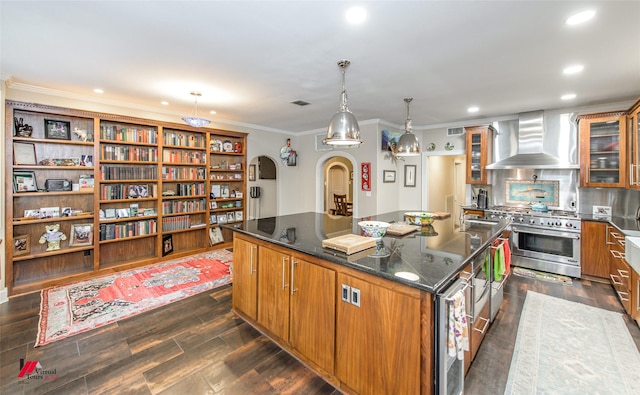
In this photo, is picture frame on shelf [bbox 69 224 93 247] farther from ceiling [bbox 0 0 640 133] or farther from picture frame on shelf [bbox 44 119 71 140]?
ceiling [bbox 0 0 640 133]

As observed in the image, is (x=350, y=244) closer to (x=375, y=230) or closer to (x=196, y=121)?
(x=375, y=230)

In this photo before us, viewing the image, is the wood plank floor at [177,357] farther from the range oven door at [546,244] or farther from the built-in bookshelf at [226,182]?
the built-in bookshelf at [226,182]

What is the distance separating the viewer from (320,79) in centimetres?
313

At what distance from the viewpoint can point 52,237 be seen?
3.66 m

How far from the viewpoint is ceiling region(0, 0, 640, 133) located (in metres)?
1.86

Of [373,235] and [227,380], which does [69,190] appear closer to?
[227,380]

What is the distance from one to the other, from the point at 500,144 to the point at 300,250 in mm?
4661

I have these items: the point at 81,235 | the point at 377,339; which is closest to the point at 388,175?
the point at 377,339

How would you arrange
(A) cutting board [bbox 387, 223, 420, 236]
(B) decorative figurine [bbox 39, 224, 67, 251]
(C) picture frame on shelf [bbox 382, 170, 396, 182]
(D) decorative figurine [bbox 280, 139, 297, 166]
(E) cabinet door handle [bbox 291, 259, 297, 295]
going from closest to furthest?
(E) cabinet door handle [bbox 291, 259, 297, 295]
(A) cutting board [bbox 387, 223, 420, 236]
(B) decorative figurine [bbox 39, 224, 67, 251]
(C) picture frame on shelf [bbox 382, 170, 396, 182]
(D) decorative figurine [bbox 280, 139, 297, 166]

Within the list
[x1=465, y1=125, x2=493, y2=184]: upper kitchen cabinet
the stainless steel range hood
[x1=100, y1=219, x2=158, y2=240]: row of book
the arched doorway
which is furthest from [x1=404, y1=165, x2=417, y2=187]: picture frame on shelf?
[x1=100, y1=219, x2=158, y2=240]: row of book

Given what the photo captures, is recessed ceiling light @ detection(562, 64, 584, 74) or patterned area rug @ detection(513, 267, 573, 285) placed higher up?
recessed ceiling light @ detection(562, 64, 584, 74)

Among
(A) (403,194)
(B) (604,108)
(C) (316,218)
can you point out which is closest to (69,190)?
(C) (316,218)

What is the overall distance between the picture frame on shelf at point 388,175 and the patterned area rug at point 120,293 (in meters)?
3.31

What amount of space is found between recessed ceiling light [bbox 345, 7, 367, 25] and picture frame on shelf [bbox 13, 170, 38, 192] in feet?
14.5
